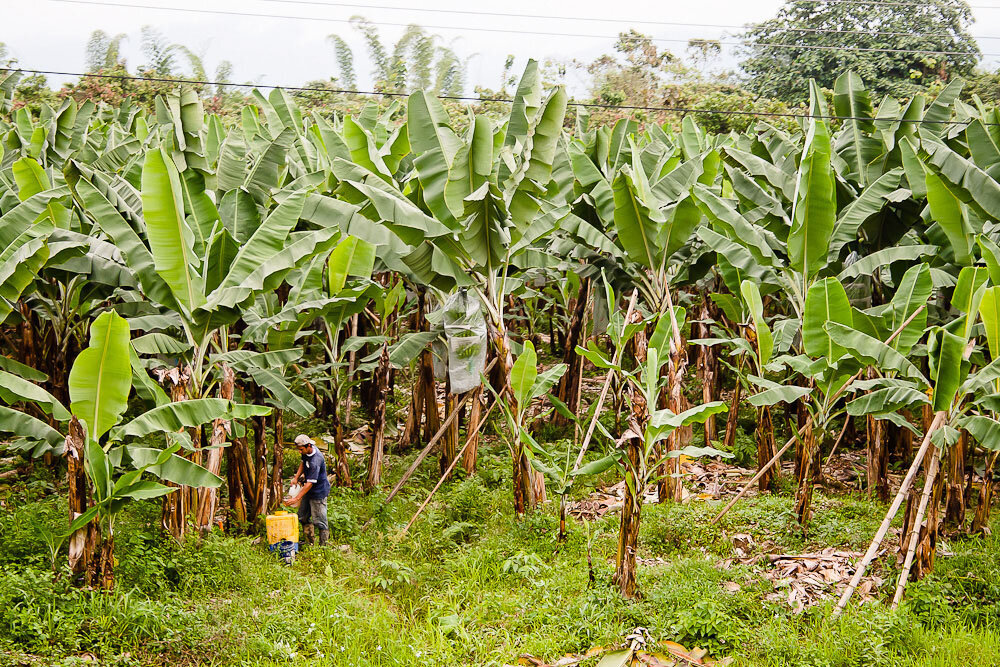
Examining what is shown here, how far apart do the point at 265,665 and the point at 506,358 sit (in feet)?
9.98

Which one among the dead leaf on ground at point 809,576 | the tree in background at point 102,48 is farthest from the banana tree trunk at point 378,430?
the tree in background at point 102,48

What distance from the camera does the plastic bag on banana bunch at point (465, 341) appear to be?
285 inches

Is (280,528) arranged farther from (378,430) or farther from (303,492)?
(378,430)

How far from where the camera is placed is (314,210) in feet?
20.0

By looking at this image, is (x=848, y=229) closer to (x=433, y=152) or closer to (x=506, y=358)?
(x=506, y=358)

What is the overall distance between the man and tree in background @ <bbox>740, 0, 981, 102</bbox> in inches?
751

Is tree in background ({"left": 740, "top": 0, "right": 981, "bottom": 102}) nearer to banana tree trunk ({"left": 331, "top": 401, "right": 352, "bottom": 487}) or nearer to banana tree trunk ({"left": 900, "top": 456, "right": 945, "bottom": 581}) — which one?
banana tree trunk ({"left": 331, "top": 401, "right": 352, "bottom": 487})

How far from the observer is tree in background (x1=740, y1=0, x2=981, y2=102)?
842 inches

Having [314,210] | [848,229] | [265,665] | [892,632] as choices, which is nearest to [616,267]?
[848,229]

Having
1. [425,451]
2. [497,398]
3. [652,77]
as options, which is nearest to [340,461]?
[425,451]

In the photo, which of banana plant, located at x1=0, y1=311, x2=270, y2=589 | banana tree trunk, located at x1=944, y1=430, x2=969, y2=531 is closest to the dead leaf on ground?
banana tree trunk, located at x1=944, y1=430, x2=969, y2=531

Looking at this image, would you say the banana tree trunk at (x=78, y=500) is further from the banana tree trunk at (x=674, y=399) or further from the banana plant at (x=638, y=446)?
the banana tree trunk at (x=674, y=399)

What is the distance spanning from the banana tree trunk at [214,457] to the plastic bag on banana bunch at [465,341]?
1976 millimetres

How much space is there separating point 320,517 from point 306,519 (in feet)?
0.43
